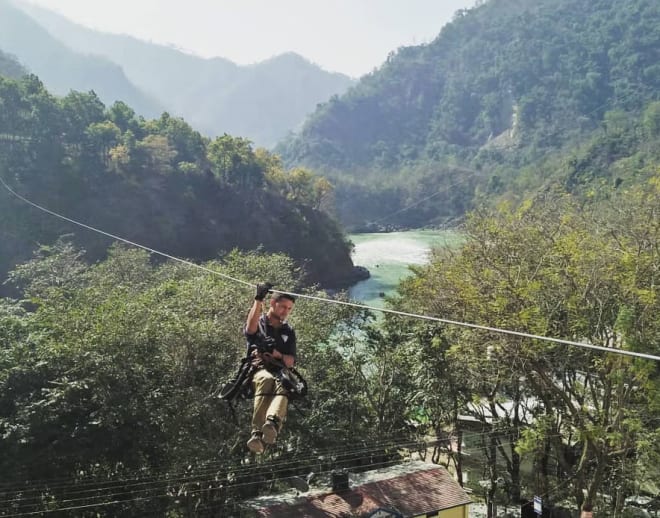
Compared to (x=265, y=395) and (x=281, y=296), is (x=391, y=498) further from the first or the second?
(x=281, y=296)

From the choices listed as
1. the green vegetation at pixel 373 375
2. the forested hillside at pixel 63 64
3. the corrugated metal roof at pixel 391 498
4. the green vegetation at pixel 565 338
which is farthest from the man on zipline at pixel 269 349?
the forested hillside at pixel 63 64

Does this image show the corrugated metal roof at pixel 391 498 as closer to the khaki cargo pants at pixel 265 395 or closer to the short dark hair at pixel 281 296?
the khaki cargo pants at pixel 265 395

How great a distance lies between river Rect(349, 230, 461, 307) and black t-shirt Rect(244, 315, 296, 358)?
22.9m

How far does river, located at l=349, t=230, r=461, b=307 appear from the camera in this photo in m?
34.8

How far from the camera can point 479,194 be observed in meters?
67.7

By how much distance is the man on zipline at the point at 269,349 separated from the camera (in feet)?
12.2

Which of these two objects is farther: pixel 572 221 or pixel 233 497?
pixel 572 221

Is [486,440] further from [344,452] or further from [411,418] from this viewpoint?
[344,452]

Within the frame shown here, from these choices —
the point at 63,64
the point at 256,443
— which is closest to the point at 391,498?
the point at 256,443

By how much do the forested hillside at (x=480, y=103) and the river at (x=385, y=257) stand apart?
1143cm

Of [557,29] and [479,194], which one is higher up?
[557,29]

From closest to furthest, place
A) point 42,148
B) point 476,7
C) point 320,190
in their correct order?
point 42,148 < point 320,190 < point 476,7

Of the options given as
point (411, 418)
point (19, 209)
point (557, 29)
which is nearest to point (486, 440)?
point (411, 418)

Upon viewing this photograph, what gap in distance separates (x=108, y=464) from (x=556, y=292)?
7531 mm
